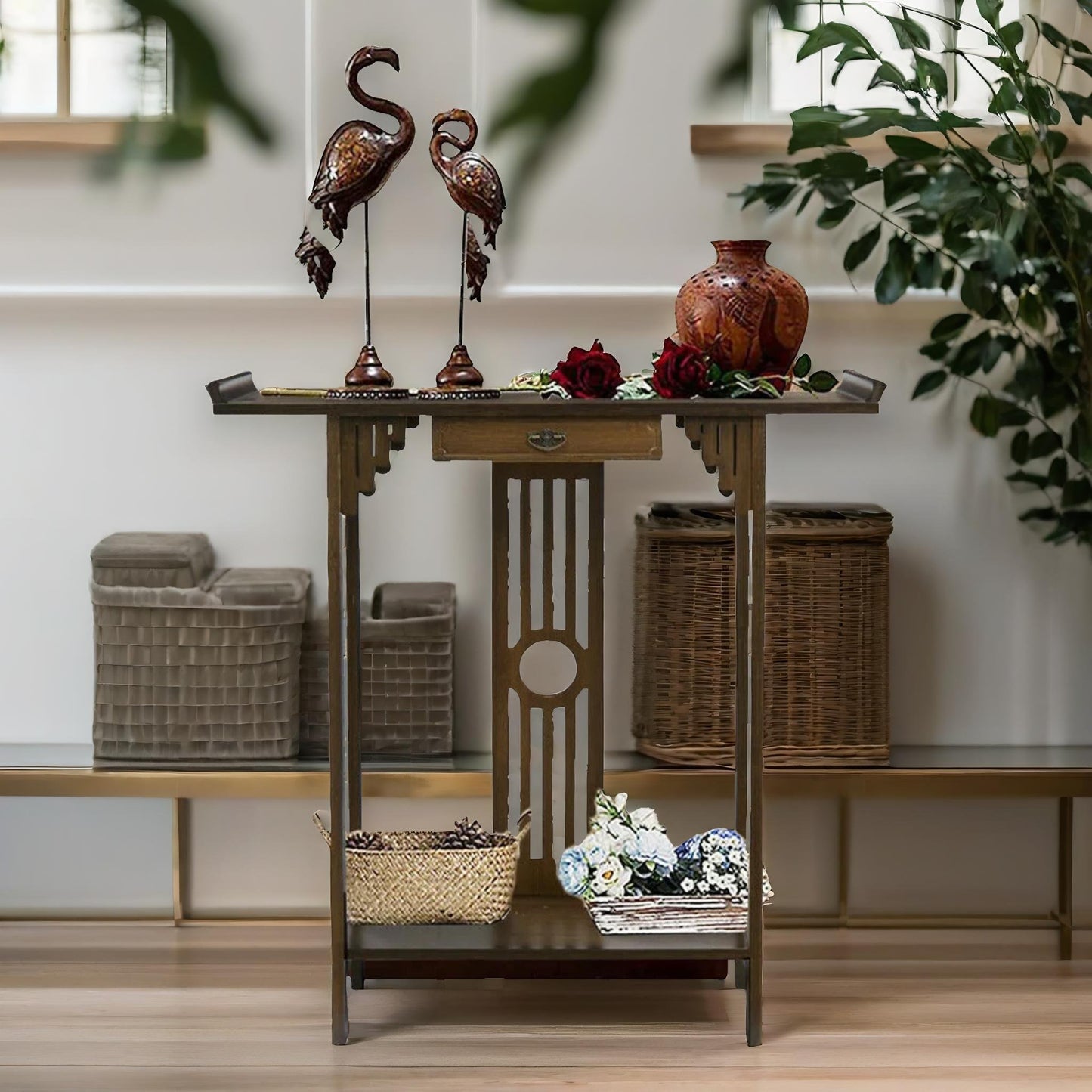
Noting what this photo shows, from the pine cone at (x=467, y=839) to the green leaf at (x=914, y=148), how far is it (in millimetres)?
1408

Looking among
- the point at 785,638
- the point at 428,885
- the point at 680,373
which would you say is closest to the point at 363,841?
the point at 428,885

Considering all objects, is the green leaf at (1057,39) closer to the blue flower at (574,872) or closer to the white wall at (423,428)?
the white wall at (423,428)

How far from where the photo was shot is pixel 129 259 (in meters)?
2.88

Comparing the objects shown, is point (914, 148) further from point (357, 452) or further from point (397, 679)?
point (397, 679)

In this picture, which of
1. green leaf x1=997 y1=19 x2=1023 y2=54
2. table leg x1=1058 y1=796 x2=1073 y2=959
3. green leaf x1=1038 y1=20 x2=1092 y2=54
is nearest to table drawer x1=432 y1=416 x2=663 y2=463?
green leaf x1=997 y1=19 x2=1023 y2=54

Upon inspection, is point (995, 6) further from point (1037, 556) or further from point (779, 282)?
point (1037, 556)

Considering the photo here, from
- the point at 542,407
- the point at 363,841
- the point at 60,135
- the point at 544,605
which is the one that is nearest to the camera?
the point at 542,407

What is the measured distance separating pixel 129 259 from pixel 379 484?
66 centimetres

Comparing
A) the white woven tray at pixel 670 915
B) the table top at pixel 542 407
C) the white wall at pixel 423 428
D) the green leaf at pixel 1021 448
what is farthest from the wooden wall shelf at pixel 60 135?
the green leaf at pixel 1021 448

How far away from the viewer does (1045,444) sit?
286 centimetres

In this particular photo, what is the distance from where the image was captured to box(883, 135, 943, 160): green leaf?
8.52 feet

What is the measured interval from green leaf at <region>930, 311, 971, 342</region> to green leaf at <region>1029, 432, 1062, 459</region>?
0.89ft

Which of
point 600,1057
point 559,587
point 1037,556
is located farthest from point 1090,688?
point 600,1057

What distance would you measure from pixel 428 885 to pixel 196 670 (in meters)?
0.61
